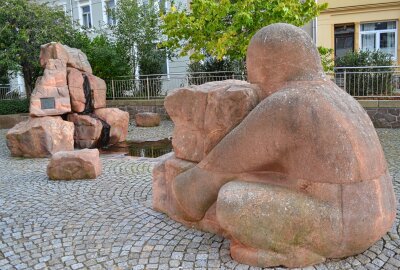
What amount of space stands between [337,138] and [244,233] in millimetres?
1001

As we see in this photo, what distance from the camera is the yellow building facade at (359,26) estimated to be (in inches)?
632

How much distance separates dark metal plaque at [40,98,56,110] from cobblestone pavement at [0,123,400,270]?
3.09m

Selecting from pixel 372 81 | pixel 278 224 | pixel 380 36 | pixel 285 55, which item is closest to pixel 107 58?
pixel 372 81

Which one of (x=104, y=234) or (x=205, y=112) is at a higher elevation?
(x=205, y=112)

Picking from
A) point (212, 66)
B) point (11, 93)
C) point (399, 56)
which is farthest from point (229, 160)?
point (11, 93)

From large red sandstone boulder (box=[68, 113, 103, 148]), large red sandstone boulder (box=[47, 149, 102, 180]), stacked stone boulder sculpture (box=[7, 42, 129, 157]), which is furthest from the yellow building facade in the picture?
large red sandstone boulder (box=[47, 149, 102, 180])

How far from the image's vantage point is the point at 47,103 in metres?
8.63

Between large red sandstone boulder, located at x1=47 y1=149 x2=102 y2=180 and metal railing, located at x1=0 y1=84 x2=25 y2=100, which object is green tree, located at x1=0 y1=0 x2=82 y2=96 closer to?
metal railing, located at x1=0 y1=84 x2=25 y2=100

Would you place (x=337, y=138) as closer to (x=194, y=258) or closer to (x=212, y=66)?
(x=194, y=258)

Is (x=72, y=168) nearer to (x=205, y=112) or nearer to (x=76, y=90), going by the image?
(x=205, y=112)

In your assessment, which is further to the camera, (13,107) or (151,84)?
(13,107)

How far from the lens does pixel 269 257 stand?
281 centimetres

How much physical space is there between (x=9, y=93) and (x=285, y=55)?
19.1 metres

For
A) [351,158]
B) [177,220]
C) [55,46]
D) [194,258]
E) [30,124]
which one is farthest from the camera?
[55,46]
